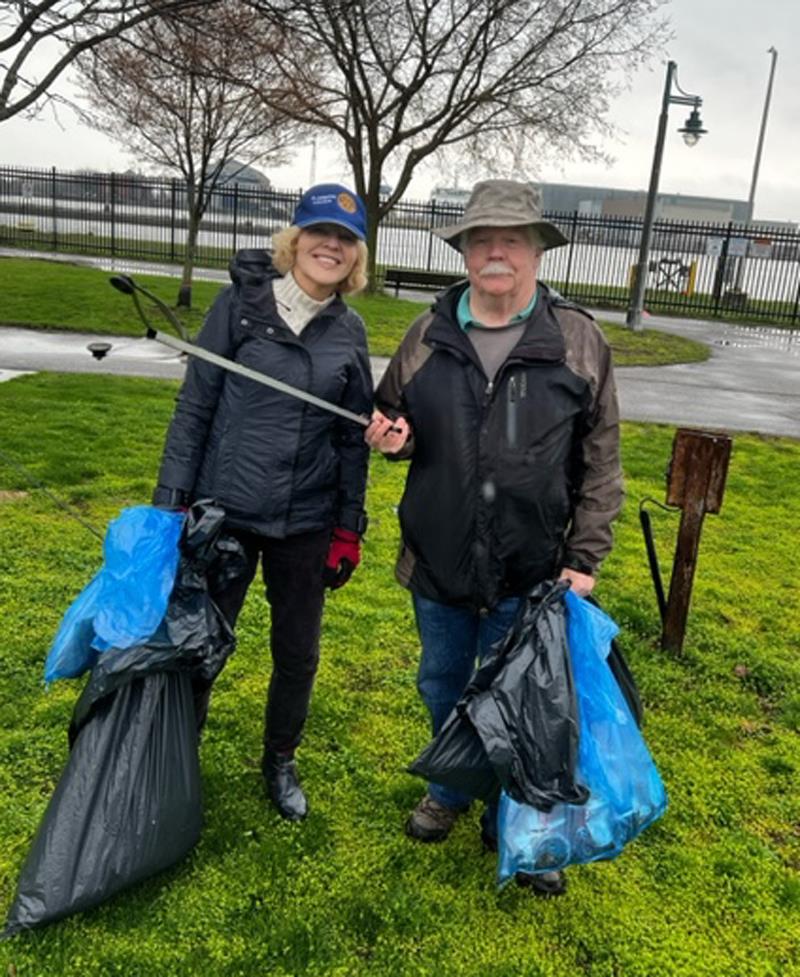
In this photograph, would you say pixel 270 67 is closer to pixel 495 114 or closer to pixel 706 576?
pixel 495 114

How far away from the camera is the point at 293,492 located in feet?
7.61

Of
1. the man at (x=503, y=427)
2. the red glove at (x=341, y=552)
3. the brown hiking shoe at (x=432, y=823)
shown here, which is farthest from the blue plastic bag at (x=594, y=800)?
the red glove at (x=341, y=552)

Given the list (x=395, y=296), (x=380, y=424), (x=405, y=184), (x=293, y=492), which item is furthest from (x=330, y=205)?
(x=405, y=184)

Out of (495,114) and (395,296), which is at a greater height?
(495,114)

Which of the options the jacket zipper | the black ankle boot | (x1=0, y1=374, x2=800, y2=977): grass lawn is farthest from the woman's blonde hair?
(x1=0, y1=374, x2=800, y2=977): grass lawn

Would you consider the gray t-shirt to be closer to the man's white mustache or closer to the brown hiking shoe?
the man's white mustache

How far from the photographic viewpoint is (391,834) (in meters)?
2.60

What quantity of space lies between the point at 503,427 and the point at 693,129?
631 inches

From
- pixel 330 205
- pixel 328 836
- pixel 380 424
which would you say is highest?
pixel 330 205

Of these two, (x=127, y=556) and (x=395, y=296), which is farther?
(x=395, y=296)

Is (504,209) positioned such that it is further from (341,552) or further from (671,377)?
(671,377)

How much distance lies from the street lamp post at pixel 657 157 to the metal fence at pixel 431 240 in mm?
3757

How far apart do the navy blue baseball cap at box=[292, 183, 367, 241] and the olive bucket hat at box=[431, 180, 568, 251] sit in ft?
0.79

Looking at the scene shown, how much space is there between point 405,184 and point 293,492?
18.4 meters
